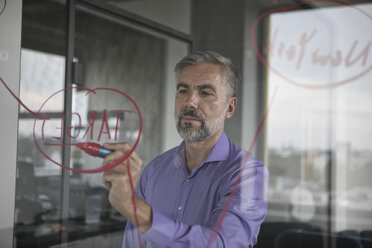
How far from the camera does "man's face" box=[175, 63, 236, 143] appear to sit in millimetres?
529

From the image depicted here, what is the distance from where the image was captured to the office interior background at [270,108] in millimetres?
542

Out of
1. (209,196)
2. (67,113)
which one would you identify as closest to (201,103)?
(209,196)

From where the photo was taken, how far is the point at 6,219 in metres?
0.74

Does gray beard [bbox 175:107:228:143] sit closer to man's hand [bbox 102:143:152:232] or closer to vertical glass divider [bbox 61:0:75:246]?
man's hand [bbox 102:143:152:232]

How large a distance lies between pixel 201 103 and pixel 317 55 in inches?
6.2

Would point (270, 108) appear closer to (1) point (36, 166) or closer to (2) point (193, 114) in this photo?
(2) point (193, 114)

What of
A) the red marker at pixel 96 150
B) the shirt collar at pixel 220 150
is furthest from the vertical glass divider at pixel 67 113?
the shirt collar at pixel 220 150

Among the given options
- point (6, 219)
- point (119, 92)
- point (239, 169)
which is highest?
point (119, 92)

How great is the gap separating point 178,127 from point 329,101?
0.64ft

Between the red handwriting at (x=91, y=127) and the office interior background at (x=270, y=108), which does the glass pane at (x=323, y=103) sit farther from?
the red handwriting at (x=91, y=127)

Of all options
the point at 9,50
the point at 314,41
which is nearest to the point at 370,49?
the point at 314,41

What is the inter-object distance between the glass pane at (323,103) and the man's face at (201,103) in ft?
0.21

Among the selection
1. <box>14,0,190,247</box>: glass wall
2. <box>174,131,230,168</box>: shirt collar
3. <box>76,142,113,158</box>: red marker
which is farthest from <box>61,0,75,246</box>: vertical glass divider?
<box>174,131,230,168</box>: shirt collar

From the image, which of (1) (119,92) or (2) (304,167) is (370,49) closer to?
(2) (304,167)
